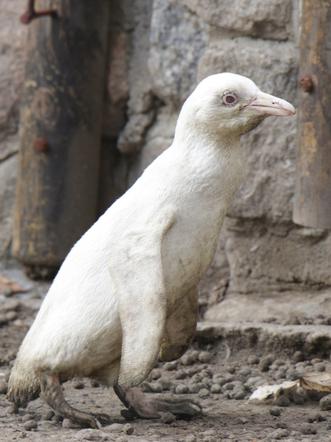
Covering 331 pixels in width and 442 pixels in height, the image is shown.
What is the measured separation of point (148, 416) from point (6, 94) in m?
2.16

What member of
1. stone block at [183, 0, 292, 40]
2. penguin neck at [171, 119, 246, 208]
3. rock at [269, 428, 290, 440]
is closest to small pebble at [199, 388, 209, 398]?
rock at [269, 428, 290, 440]

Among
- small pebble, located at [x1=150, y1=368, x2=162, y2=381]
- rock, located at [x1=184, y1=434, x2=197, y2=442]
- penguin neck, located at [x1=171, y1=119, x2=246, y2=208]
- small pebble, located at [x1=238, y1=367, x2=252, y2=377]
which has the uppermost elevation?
penguin neck, located at [x1=171, y1=119, x2=246, y2=208]

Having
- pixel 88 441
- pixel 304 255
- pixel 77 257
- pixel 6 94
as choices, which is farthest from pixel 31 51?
pixel 88 441

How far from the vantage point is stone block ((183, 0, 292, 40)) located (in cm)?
425

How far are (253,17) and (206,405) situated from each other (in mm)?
1421

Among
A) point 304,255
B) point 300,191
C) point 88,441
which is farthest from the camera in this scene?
point 304,255

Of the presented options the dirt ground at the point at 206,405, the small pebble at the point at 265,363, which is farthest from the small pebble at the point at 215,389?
the small pebble at the point at 265,363

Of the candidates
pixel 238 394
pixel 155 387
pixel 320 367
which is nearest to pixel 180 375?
pixel 155 387

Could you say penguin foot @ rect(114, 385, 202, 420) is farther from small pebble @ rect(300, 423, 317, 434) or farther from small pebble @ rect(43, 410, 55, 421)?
small pebble @ rect(300, 423, 317, 434)

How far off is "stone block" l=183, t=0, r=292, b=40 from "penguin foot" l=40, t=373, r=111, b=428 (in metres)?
1.62

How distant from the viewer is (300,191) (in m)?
3.99

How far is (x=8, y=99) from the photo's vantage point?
5.12 m

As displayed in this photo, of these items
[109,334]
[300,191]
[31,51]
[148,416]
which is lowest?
[148,416]

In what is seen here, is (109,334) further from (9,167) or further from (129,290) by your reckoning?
(9,167)
